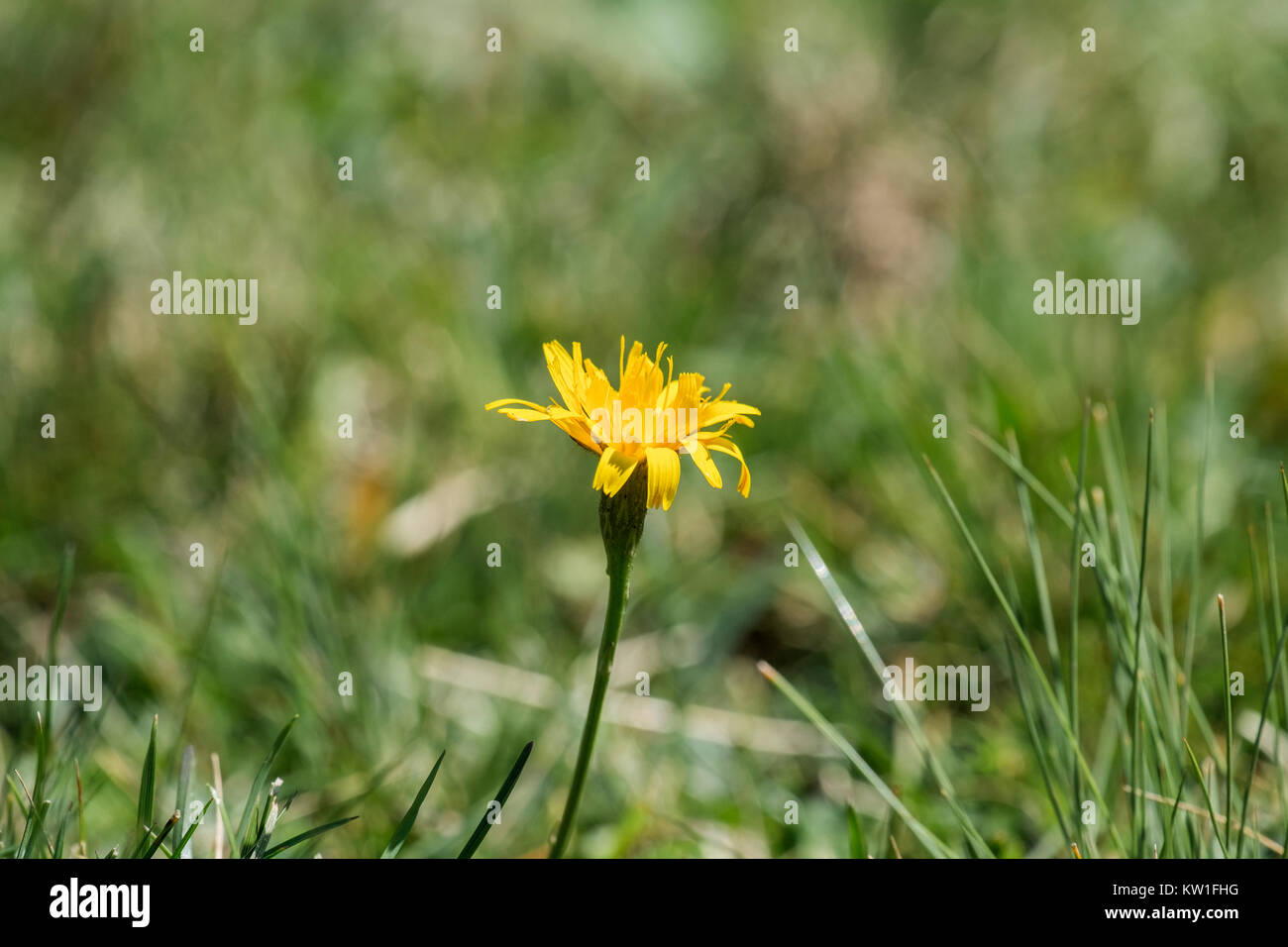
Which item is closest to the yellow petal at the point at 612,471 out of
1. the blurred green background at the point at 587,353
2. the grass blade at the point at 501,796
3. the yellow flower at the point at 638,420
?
the yellow flower at the point at 638,420

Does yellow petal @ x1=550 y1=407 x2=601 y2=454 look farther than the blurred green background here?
No

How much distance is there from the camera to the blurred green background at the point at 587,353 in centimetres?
201

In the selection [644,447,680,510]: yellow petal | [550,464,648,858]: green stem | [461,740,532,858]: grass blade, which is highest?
[644,447,680,510]: yellow petal

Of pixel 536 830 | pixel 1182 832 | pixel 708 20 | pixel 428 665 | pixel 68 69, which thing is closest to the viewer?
pixel 1182 832

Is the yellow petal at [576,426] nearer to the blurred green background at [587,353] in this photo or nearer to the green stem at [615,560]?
the green stem at [615,560]

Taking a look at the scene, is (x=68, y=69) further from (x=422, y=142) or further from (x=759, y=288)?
(x=759, y=288)

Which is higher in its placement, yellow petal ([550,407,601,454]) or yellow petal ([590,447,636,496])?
yellow petal ([550,407,601,454])

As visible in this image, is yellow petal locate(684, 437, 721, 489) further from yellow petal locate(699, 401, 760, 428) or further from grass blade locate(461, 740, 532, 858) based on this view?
grass blade locate(461, 740, 532, 858)

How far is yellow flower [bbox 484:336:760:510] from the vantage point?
3.84 ft

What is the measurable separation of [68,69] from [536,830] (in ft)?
10.2

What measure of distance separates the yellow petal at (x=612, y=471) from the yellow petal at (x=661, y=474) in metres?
0.03

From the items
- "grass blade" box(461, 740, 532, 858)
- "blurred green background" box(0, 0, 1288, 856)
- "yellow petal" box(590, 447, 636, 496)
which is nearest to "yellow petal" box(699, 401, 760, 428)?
"yellow petal" box(590, 447, 636, 496)
